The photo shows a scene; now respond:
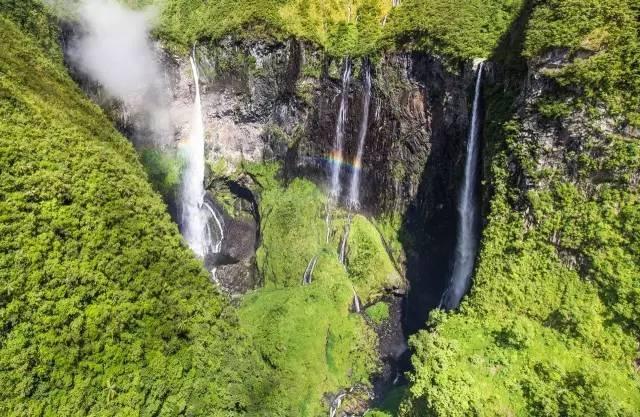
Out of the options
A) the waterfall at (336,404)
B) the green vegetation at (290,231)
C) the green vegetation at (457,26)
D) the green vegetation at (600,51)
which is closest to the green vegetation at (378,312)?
the green vegetation at (290,231)

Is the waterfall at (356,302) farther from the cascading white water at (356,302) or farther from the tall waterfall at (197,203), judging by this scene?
the tall waterfall at (197,203)

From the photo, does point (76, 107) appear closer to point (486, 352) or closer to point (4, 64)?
point (4, 64)

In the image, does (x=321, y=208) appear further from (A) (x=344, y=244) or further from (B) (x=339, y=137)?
(B) (x=339, y=137)

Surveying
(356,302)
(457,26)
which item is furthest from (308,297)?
(457,26)

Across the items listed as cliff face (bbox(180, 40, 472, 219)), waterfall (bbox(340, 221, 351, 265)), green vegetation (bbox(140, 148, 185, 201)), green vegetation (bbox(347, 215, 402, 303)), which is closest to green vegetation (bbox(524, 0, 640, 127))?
cliff face (bbox(180, 40, 472, 219))

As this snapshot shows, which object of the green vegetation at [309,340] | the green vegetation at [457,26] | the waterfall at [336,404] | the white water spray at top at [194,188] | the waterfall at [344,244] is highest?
the green vegetation at [457,26]

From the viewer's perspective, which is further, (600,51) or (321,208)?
(321,208)
